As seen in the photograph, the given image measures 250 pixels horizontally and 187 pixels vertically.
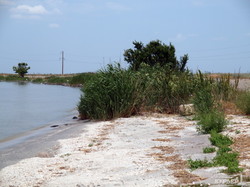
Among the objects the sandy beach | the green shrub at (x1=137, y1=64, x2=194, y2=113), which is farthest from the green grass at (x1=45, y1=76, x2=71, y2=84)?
the sandy beach

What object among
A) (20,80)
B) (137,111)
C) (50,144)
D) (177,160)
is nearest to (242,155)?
(177,160)

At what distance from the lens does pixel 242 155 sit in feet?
26.1

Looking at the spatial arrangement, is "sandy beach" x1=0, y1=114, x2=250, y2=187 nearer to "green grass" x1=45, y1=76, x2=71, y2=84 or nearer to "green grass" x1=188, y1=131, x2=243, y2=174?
"green grass" x1=188, y1=131, x2=243, y2=174

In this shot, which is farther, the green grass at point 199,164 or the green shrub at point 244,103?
the green shrub at point 244,103

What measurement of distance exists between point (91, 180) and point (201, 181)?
194cm

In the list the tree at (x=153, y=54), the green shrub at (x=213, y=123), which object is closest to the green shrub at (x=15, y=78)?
the tree at (x=153, y=54)

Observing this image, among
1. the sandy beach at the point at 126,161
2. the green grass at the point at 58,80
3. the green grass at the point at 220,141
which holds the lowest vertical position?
the sandy beach at the point at 126,161

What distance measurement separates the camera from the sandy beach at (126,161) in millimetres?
7180

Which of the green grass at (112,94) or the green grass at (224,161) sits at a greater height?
the green grass at (112,94)

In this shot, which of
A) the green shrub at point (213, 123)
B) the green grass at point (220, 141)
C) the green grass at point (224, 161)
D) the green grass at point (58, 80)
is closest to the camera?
the green grass at point (224, 161)

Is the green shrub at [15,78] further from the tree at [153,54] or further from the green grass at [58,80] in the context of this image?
the tree at [153,54]

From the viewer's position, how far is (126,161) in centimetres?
875

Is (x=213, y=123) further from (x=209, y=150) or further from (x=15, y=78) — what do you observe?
(x=15, y=78)

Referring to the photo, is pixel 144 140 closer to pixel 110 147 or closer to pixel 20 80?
pixel 110 147
